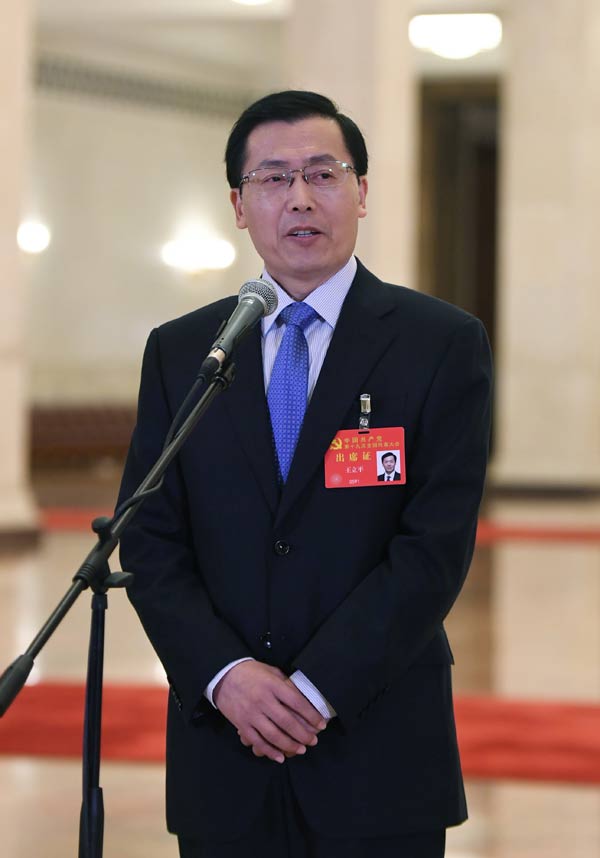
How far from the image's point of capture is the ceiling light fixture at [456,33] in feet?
62.0

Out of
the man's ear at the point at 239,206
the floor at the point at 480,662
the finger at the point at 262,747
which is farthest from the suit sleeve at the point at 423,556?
the floor at the point at 480,662

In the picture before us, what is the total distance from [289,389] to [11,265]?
349 inches

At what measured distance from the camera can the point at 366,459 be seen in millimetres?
2311

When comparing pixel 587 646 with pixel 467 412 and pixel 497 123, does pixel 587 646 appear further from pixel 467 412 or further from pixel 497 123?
pixel 497 123

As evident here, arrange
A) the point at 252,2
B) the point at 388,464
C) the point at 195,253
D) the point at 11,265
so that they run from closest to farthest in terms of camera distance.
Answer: the point at 388,464, the point at 11,265, the point at 252,2, the point at 195,253

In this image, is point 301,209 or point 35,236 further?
point 35,236

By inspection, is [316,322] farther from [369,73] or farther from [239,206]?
[369,73]

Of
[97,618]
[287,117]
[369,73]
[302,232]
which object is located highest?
[369,73]

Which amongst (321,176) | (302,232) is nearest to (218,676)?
(302,232)

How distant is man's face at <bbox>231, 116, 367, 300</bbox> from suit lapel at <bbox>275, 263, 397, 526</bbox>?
9 centimetres

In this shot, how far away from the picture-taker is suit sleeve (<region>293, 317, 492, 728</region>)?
2215mm

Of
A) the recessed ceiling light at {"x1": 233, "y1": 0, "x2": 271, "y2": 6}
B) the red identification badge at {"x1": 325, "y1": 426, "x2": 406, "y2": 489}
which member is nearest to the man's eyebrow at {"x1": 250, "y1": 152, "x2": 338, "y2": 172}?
the red identification badge at {"x1": 325, "y1": 426, "x2": 406, "y2": 489}

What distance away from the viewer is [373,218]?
995 centimetres

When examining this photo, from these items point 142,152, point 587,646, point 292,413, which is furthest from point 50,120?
point 292,413
